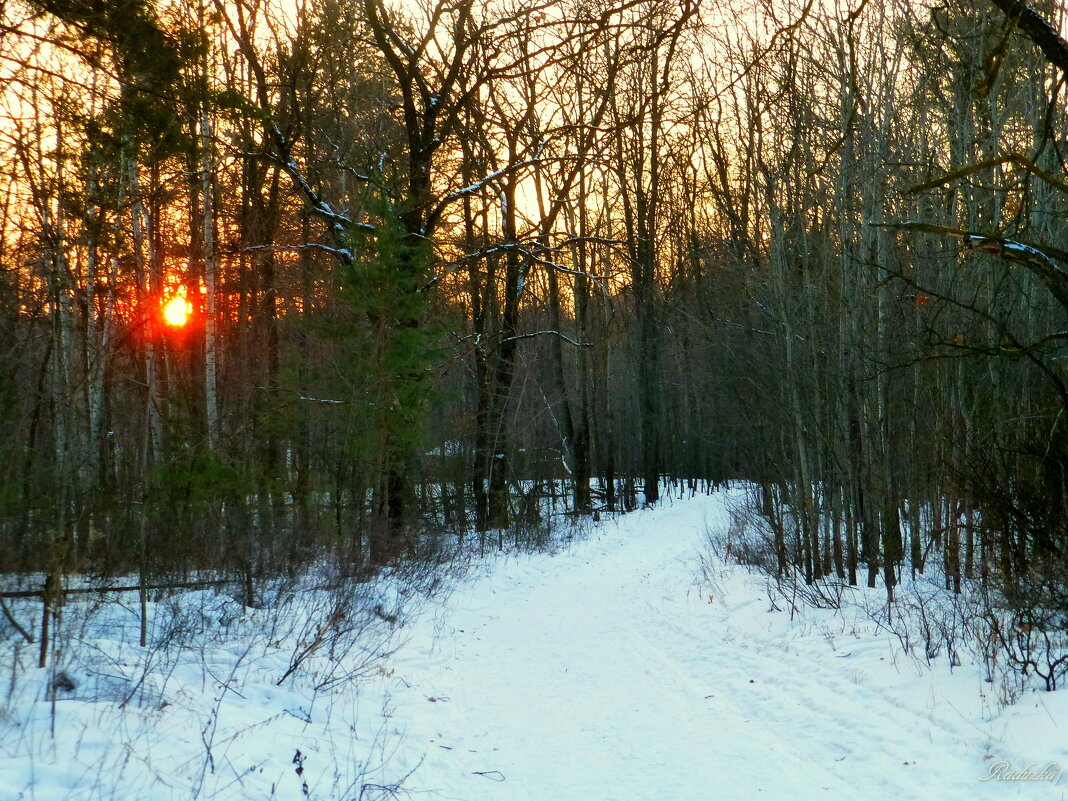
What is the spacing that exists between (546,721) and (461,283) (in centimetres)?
1699

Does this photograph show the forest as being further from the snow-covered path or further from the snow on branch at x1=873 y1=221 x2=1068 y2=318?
the snow-covered path

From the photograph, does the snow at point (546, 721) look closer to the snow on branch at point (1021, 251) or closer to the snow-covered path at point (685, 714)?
the snow-covered path at point (685, 714)

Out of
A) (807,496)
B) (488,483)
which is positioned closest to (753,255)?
(807,496)

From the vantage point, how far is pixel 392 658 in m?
7.95

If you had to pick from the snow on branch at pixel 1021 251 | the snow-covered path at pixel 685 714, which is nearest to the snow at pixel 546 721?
the snow-covered path at pixel 685 714

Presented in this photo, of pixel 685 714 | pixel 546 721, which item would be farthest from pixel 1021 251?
pixel 546 721

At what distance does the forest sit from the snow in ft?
3.53

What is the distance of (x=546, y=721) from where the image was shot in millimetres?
6320

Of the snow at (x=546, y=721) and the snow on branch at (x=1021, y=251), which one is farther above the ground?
the snow on branch at (x=1021, y=251)

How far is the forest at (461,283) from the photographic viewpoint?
5.96m

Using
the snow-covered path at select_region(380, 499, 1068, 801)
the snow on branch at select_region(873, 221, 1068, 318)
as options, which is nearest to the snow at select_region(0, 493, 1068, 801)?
the snow-covered path at select_region(380, 499, 1068, 801)

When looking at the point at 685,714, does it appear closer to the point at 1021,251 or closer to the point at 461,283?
the point at 1021,251

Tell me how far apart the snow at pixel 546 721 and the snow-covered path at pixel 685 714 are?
0.02 m

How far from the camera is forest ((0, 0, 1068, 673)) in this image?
5.96 metres
